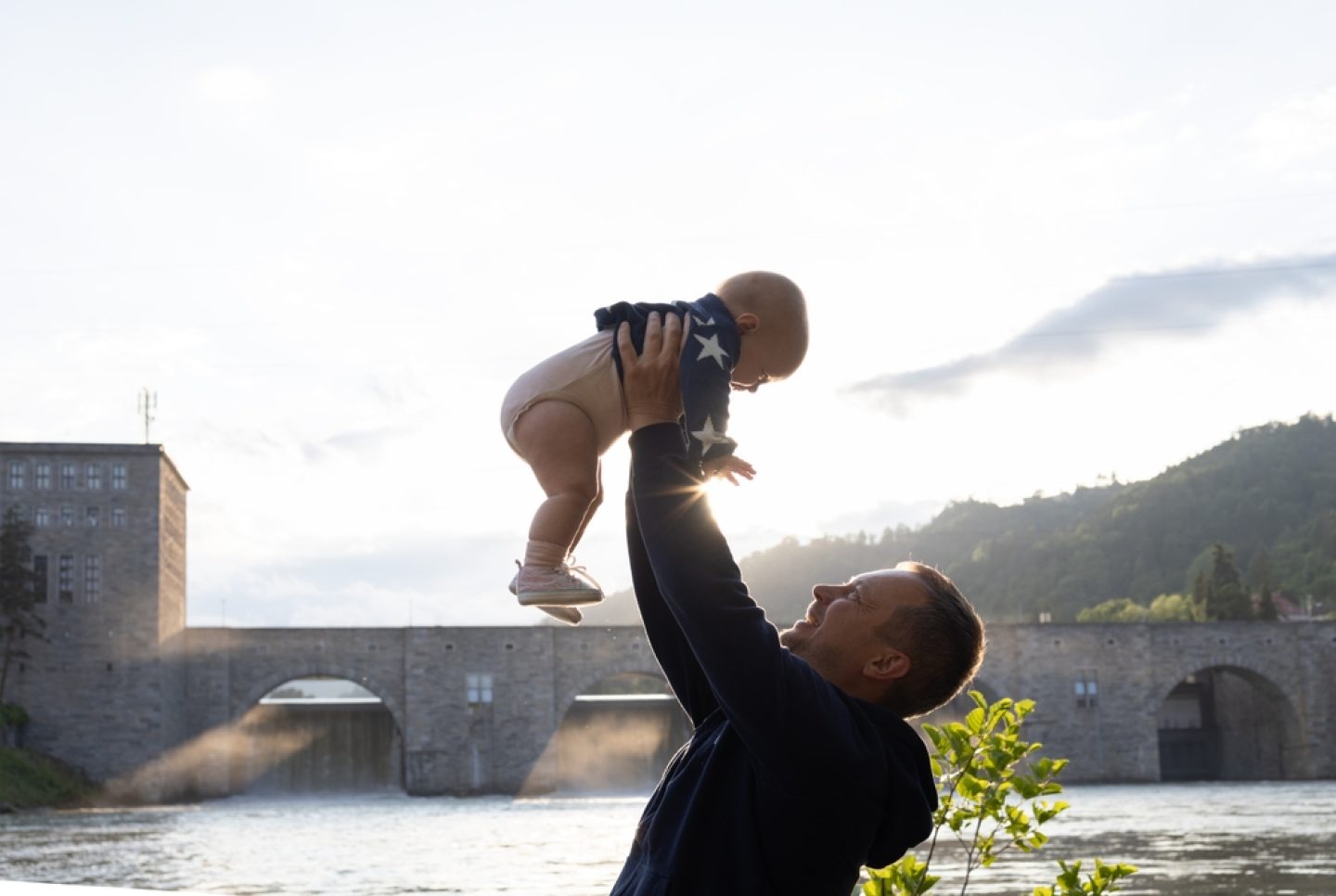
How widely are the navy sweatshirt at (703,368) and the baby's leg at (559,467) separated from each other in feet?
0.40

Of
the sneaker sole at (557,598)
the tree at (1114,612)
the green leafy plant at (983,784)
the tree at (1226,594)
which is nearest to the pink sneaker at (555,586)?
the sneaker sole at (557,598)

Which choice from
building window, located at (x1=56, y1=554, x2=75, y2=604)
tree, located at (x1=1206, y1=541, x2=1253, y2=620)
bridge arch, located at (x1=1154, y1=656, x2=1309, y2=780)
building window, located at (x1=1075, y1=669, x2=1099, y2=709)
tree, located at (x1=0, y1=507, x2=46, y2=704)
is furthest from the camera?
tree, located at (x1=1206, y1=541, x2=1253, y2=620)

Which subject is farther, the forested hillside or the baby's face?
the forested hillside

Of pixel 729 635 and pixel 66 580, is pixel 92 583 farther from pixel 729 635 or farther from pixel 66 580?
pixel 729 635

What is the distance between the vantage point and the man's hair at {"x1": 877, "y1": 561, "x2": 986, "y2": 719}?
176 centimetres

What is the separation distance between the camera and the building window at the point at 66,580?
3591 centimetres

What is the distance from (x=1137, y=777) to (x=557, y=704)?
1591 cm

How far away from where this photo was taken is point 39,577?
35781mm

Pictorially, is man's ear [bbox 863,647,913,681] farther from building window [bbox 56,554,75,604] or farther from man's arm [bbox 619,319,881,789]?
building window [bbox 56,554,75,604]

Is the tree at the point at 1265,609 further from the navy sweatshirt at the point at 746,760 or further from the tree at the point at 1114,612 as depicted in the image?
the navy sweatshirt at the point at 746,760

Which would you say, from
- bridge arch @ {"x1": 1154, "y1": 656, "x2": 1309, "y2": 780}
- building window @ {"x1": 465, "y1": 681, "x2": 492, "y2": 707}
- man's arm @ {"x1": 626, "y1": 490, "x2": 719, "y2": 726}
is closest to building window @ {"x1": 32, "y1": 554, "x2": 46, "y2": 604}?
building window @ {"x1": 465, "y1": 681, "x2": 492, "y2": 707}

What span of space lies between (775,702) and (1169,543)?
248 ft

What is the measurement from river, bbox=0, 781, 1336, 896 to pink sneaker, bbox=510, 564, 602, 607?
10.2 meters

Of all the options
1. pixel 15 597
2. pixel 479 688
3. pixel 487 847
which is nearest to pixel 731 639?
pixel 487 847
